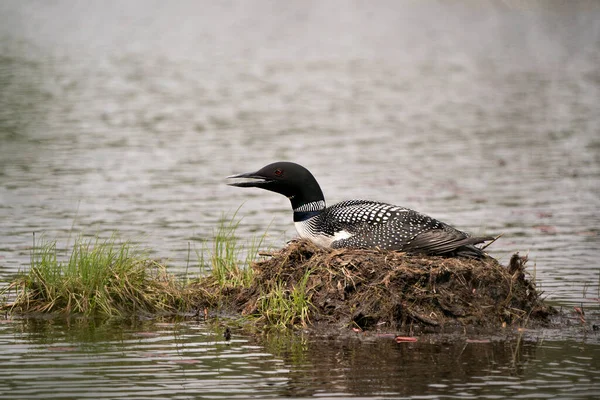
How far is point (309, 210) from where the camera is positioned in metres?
9.38

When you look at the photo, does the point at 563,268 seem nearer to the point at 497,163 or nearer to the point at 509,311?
the point at 509,311

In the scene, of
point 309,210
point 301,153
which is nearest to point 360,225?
point 309,210

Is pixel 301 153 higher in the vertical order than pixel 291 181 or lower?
higher

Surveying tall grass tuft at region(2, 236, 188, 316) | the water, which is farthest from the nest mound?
tall grass tuft at region(2, 236, 188, 316)

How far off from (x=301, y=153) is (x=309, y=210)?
11.1 m

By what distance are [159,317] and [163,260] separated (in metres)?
2.33

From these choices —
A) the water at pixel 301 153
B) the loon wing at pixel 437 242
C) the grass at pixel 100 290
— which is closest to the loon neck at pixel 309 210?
the grass at pixel 100 290

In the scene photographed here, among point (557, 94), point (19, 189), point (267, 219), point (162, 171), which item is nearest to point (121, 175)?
point (162, 171)

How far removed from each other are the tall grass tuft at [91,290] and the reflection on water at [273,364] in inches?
14.7

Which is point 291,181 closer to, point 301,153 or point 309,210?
point 309,210

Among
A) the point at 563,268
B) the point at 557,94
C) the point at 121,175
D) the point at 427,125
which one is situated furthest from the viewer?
the point at 557,94

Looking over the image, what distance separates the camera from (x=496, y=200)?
15.9m

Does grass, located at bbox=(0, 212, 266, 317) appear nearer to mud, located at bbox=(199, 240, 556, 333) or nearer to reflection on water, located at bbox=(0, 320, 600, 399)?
reflection on water, located at bbox=(0, 320, 600, 399)

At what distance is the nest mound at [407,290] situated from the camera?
28.1 feet
